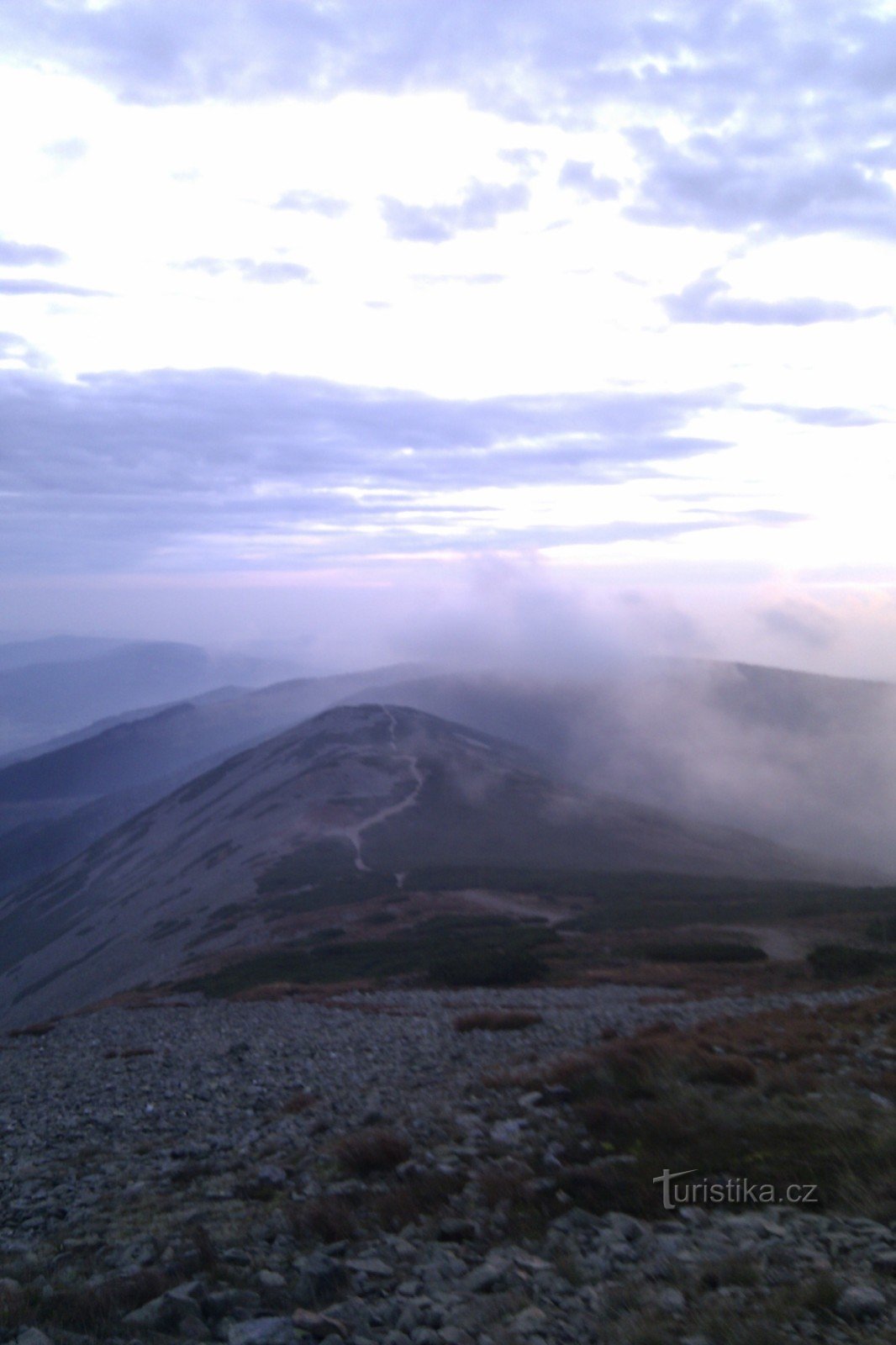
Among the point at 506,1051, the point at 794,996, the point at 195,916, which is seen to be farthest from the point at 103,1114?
the point at 195,916

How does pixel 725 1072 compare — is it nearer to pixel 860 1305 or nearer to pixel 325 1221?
pixel 325 1221

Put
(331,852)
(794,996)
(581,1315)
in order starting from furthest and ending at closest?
1. (331,852)
2. (794,996)
3. (581,1315)

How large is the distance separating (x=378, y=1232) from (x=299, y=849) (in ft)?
222

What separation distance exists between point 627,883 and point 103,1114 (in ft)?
157

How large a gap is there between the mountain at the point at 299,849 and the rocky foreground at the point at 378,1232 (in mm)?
31898

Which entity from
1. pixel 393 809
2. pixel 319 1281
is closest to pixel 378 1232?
pixel 319 1281

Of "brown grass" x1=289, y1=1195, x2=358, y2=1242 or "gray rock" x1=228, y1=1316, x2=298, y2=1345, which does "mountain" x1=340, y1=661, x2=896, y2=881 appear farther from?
"gray rock" x1=228, y1=1316, x2=298, y2=1345

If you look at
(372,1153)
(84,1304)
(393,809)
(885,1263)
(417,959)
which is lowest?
(393,809)

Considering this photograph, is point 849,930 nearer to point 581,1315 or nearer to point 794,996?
point 794,996

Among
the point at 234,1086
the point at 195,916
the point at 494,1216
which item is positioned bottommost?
the point at 195,916

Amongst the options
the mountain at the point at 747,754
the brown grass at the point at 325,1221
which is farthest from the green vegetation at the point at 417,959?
the mountain at the point at 747,754

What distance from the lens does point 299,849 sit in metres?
74.3

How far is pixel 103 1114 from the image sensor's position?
14383 mm

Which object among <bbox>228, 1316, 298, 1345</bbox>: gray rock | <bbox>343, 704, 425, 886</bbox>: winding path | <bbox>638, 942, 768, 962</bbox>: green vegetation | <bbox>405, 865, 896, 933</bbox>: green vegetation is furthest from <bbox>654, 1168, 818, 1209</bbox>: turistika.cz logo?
<bbox>343, 704, 425, 886</bbox>: winding path
